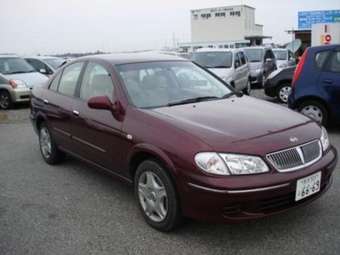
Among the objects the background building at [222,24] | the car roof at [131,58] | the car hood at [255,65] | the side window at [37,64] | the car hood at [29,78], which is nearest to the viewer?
the car roof at [131,58]

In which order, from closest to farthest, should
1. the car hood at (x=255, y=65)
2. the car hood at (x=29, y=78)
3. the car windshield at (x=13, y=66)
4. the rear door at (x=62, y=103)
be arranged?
the rear door at (x=62, y=103)
the car hood at (x=29, y=78)
the car windshield at (x=13, y=66)
the car hood at (x=255, y=65)

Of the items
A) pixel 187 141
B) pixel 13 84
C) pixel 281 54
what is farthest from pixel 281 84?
pixel 281 54

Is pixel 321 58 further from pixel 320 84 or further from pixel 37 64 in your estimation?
pixel 37 64

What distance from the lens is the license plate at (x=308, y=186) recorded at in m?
3.52

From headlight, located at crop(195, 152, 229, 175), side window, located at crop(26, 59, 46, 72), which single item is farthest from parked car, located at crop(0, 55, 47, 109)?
headlight, located at crop(195, 152, 229, 175)

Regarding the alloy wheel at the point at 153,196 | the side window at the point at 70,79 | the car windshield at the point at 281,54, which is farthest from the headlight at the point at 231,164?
the car windshield at the point at 281,54

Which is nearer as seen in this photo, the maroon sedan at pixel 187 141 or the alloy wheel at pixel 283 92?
the maroon sedan at pixel 187 141

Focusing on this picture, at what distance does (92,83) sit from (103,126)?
753 mm

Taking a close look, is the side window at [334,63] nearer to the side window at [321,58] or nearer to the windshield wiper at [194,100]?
the side window at [321,58]

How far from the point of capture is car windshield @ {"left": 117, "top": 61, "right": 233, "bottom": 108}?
4469 mm

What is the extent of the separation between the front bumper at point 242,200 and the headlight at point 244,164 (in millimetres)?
69

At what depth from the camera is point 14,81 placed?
1270cm

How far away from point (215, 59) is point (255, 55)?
598cm

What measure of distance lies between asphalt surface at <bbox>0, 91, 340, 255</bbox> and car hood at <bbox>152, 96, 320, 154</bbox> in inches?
31.3
